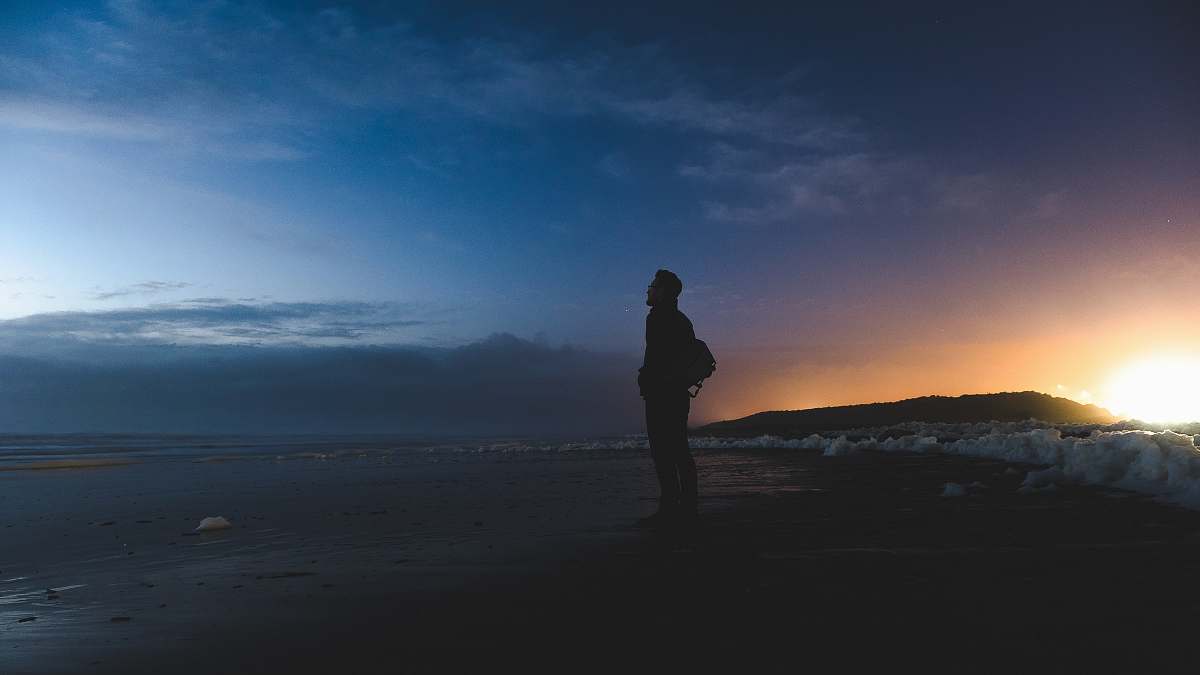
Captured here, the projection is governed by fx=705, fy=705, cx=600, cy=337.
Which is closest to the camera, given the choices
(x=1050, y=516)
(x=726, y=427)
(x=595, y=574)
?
(x=595, y=574)

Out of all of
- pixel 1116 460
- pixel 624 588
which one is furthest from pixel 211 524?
pixel 1116 460

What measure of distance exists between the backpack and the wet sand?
139 cm

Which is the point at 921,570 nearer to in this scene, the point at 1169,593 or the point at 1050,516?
the point at 1169,593

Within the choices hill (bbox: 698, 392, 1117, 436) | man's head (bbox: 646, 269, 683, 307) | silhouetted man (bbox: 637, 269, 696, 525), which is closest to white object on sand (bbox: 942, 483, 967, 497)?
silhouetted man (bbox: 637, 269, 696, 525)

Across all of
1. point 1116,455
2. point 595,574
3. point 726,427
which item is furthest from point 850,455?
point 726,427

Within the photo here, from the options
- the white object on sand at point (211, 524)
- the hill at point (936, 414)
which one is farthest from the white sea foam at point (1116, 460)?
the hill at point (936, 414)

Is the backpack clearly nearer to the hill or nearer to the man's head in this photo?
the man's head

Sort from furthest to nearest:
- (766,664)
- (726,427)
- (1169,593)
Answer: (726,427), (1169,593), (766,664)

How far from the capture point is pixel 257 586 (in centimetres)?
460

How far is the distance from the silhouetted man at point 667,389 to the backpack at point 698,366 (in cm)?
5

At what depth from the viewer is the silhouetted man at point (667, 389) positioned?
282 inches

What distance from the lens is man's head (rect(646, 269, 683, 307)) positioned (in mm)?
7441

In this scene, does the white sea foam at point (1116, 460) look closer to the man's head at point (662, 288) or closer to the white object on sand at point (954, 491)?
the white object on sand at point (954, 491)

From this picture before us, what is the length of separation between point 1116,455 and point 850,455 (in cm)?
834
